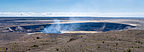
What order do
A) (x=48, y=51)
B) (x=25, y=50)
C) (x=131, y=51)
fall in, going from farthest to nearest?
(x=25, y=50), (x=48, y=51), (x=131, y=51)

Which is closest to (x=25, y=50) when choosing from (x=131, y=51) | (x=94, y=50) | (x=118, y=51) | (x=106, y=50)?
(x=94, y=50)

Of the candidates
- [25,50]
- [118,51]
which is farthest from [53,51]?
[118,51]

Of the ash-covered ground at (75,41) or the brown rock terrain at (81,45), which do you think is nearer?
the brown rock terrain at (81,45)

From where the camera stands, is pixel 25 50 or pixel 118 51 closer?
pixel 118 51

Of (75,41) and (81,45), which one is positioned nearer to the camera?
(81,45)

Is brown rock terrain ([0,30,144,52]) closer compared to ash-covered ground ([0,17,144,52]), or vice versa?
brown rock terrain ([0,30,144,52])

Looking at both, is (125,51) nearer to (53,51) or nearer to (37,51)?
(53,51)

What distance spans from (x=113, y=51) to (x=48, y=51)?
9656 millimetres

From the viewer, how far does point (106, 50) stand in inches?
973

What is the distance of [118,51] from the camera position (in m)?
23.9

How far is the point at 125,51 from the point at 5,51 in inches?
736

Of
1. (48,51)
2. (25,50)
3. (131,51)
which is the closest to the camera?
(131,51)

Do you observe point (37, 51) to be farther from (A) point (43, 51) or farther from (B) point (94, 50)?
(B) point (94, 50)

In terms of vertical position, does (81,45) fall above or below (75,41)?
above
